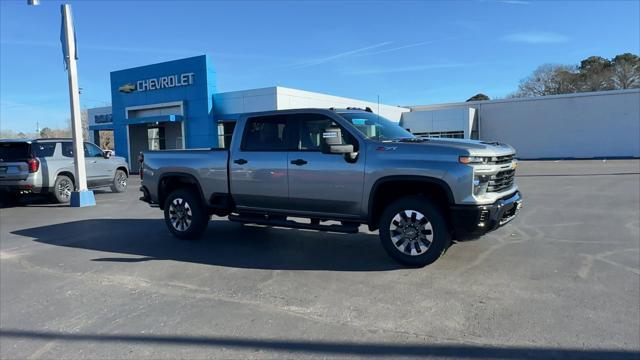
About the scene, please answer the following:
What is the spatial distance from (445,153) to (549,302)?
1969 millimetres

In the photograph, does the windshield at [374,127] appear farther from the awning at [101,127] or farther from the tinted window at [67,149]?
the awning at [101,127]

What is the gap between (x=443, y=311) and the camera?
4.73m

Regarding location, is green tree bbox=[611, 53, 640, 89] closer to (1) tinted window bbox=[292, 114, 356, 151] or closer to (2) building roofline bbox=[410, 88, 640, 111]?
(2) building roofline bbox=[410, 88, 640, 111]

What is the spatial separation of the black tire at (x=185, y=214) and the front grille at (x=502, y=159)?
460 cm

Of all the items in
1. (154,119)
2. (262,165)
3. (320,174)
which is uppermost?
(154,119)

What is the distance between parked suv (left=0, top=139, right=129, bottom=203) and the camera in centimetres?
1340

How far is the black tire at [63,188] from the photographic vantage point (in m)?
14.2

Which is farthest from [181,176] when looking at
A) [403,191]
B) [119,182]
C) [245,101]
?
[245,101]

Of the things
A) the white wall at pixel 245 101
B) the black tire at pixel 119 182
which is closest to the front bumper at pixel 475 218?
the black tire at pixel 119 182

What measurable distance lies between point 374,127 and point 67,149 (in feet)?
37.9

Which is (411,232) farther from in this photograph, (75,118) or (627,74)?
(627,74)

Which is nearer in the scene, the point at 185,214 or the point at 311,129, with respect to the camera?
the point at 311,129

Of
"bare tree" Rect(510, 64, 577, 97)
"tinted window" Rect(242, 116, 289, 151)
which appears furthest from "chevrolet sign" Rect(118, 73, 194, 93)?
"bare tree" Rect(510, 64, 577, 97)

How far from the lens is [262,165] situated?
7.35 meters
